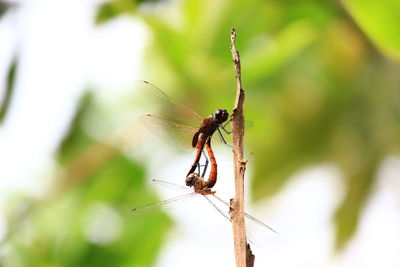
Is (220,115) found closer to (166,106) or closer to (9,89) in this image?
(166,106)

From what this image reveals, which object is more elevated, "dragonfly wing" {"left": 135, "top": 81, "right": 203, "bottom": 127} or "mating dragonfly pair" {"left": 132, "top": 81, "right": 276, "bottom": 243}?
"dragonfly wing" {"left": 135, "top": 81, "right": 203, "bottom": 127}

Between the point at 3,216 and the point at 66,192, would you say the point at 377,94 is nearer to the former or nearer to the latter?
the point at 66,192

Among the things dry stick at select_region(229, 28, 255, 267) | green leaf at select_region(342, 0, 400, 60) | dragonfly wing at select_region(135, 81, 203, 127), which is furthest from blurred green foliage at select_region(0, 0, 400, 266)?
dry stick at select_region(229, 28, 255, 267)

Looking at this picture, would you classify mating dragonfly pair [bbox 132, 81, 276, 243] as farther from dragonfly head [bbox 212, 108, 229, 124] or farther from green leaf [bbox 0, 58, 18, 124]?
green leaf [bbox 0, 58, 18, 124]

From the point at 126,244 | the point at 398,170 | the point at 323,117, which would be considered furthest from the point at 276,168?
the point at 126,244

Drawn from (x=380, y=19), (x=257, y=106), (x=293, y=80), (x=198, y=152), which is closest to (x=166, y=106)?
(x=198, y=152)

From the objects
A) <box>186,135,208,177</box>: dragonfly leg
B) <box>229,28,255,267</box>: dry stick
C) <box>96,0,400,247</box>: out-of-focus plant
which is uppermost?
<box>96,0,400,247</box>: out-of-focus plant

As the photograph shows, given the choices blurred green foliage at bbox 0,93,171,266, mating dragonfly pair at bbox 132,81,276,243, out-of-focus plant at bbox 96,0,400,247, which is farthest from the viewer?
out-of-focus plant at bbox 96,0,400,247
